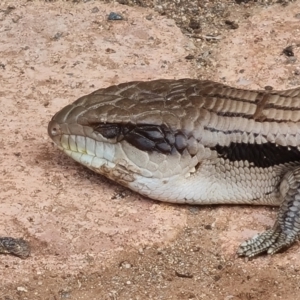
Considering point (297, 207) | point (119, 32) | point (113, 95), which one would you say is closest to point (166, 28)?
point (119, 32)

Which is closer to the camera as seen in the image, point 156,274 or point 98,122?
point 156,274

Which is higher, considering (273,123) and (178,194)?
(273,123)

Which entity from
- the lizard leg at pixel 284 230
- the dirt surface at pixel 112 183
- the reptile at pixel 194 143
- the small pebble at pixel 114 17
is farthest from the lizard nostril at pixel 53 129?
the small pebble at pixel 114 17

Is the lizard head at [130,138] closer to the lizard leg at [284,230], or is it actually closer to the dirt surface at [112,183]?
the dirt surface at [112,183]

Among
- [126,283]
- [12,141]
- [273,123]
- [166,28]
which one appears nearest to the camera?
[126,283]

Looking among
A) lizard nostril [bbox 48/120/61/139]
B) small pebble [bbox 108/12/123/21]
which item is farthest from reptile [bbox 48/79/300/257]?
small pebble [bbox 108/12/123/21]

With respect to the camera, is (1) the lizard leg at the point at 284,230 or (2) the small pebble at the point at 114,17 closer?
(1) the lizard leg at the point at 284,230

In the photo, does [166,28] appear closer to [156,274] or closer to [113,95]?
[113,95]

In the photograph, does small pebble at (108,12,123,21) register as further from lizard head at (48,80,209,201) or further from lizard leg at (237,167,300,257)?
lizard leg at (237,167,300,257)
